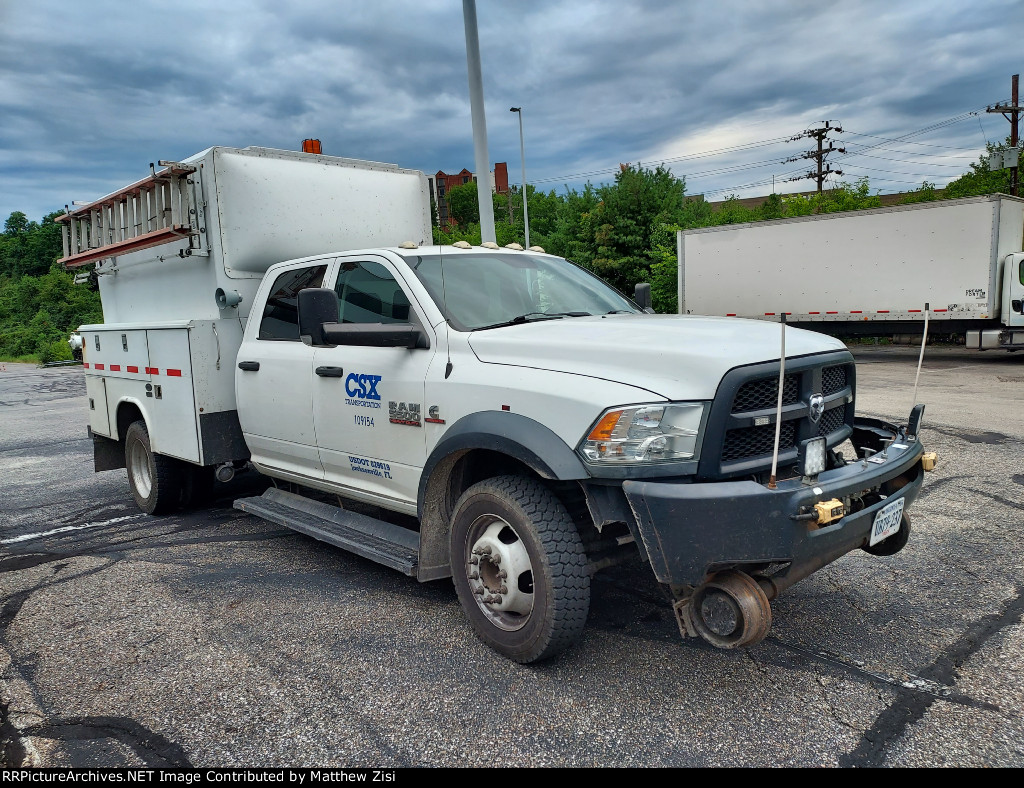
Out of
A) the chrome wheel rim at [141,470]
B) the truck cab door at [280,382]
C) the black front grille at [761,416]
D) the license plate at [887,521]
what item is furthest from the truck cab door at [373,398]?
the chrome wheel rim at [141,470]

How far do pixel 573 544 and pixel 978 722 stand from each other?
1674mm

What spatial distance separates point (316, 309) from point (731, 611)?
8.03 ft

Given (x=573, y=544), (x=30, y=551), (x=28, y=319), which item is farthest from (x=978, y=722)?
(x=28, y=319)

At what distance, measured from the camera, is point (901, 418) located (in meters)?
9.63

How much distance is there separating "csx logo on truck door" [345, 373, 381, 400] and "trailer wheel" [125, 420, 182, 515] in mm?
2641

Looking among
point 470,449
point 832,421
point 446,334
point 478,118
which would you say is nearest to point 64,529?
point 446,334

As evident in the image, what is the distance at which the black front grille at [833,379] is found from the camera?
3.55 metres

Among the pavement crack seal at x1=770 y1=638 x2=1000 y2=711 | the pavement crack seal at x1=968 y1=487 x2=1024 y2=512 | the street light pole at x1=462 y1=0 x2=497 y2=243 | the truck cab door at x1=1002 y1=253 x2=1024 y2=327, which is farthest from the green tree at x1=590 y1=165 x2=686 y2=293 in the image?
the pavement crack seal at x1=770 y1=638 x2=1000 y2=711

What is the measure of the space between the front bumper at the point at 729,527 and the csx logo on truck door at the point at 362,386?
1.79 m

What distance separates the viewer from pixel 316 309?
154 inches

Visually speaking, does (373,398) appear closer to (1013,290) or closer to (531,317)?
(531,317)

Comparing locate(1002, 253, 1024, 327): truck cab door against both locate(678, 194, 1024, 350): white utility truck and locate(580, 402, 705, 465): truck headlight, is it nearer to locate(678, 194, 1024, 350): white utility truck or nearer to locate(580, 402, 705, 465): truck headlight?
locate(678, 194, 1024, 350): white utility truck
